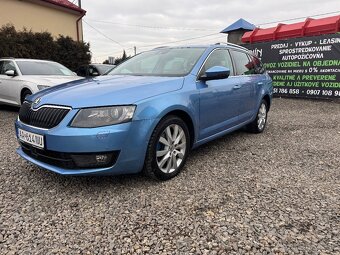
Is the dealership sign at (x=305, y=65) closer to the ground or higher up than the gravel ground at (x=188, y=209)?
higher up

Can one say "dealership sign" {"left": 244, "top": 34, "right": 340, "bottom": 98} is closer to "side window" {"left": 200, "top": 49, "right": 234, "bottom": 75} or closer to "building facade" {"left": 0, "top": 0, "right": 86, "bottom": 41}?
"side window" {"left": 200, "top": 49, "right": 234, "bottom": 75}

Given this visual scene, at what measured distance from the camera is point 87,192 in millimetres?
3234

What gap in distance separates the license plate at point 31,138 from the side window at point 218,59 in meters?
2.02

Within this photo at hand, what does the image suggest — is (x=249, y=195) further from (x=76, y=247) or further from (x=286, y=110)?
(x=286, y=110)

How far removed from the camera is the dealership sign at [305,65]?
33.9ft

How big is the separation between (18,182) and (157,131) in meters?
1.63

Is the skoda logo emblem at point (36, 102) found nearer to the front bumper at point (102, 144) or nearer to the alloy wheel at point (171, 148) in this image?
the front bumper at point (102, 144)

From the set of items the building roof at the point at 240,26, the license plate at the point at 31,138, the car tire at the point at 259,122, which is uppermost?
the building roof at the point at 240,26

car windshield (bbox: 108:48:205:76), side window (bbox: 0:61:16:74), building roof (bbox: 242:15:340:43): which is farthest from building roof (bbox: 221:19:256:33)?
car windshield (bbox: 108:48:205:76)

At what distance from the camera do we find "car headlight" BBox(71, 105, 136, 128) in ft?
9.62

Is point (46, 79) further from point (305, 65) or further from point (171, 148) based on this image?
point (305, 65)

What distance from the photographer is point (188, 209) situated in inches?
114

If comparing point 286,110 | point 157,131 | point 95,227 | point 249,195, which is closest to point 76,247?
point 95,227

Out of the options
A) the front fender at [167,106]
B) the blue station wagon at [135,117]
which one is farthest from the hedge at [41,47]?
the front fender at [167,106]
